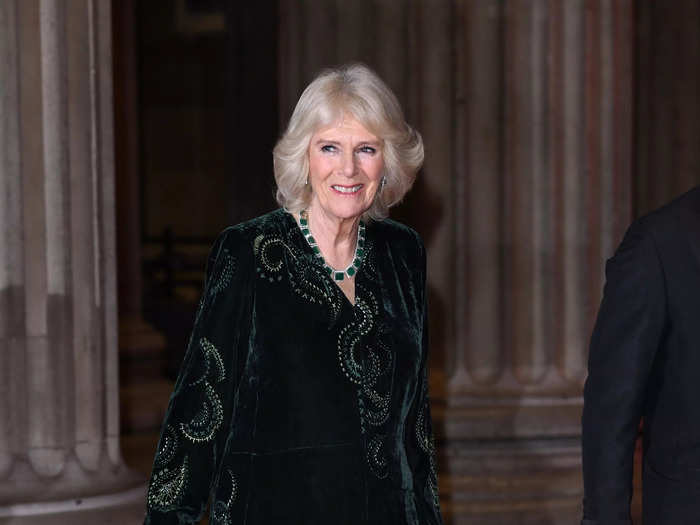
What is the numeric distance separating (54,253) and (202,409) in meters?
1.92

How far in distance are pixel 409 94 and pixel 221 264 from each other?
351 cm

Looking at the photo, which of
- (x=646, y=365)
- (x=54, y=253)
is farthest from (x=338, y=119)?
(x=54, y=253)

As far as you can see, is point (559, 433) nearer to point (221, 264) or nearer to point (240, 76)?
point (221, 264)

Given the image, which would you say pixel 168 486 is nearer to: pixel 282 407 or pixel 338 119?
pixel 282 407

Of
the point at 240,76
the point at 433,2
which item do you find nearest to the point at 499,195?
the point at 433,2

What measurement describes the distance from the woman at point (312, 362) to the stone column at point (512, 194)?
315 centimetres

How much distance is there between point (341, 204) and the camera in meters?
2.87

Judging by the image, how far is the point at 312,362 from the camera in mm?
2828

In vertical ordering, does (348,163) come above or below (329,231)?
above

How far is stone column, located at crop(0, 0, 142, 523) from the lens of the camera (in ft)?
14.5

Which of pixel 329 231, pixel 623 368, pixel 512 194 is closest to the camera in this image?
pixel 623 368

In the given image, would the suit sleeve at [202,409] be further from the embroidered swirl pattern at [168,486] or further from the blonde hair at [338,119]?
the blonde hair at [338,119]

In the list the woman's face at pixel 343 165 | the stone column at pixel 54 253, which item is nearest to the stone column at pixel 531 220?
the stone column at pixel 54 253

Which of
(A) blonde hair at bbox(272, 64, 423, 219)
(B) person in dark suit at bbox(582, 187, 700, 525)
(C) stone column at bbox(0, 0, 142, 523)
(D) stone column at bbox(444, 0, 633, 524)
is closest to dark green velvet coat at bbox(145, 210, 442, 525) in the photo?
(A) blonde hair at bbox(272, 64, 423, 219)
